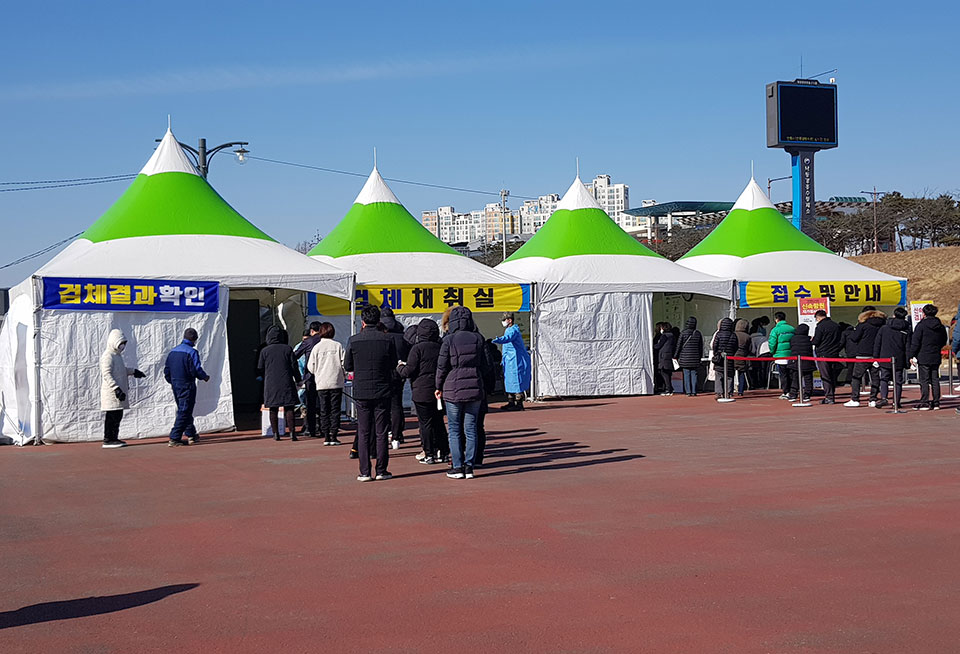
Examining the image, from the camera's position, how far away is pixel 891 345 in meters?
14.6

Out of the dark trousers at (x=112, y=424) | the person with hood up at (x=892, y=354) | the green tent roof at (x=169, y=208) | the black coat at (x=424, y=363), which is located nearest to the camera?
the black coat at (x=424, y=363)

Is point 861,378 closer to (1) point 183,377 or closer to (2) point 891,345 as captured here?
(2) point 891,345

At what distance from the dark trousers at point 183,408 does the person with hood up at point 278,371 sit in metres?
0.92

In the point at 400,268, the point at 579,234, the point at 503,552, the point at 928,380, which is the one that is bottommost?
the point at 503,552

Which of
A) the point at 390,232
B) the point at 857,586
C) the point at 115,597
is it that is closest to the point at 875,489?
the point at 857,586

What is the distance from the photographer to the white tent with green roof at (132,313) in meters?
Result: 13.0

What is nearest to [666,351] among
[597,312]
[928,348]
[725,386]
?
[597,312]

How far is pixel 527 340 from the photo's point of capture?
20375 millimetres

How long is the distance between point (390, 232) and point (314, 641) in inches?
557

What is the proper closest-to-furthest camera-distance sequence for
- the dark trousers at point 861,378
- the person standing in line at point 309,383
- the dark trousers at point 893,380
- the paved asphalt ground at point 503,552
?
the paved asphalt ground at point 503,552 → the person standing in line at point 309,383 → the dark trousers at point 893,380 → the dark trousers at point 861,378

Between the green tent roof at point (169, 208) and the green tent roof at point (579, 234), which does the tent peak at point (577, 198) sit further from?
the green tent roof at point (169, 208)

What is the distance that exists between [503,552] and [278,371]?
6.96m

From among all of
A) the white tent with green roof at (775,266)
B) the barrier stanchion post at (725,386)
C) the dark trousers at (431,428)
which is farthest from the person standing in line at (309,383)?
the white tent with green roof at (775,266)

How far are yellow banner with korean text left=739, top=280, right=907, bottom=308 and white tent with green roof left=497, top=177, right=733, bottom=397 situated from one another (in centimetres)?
52
